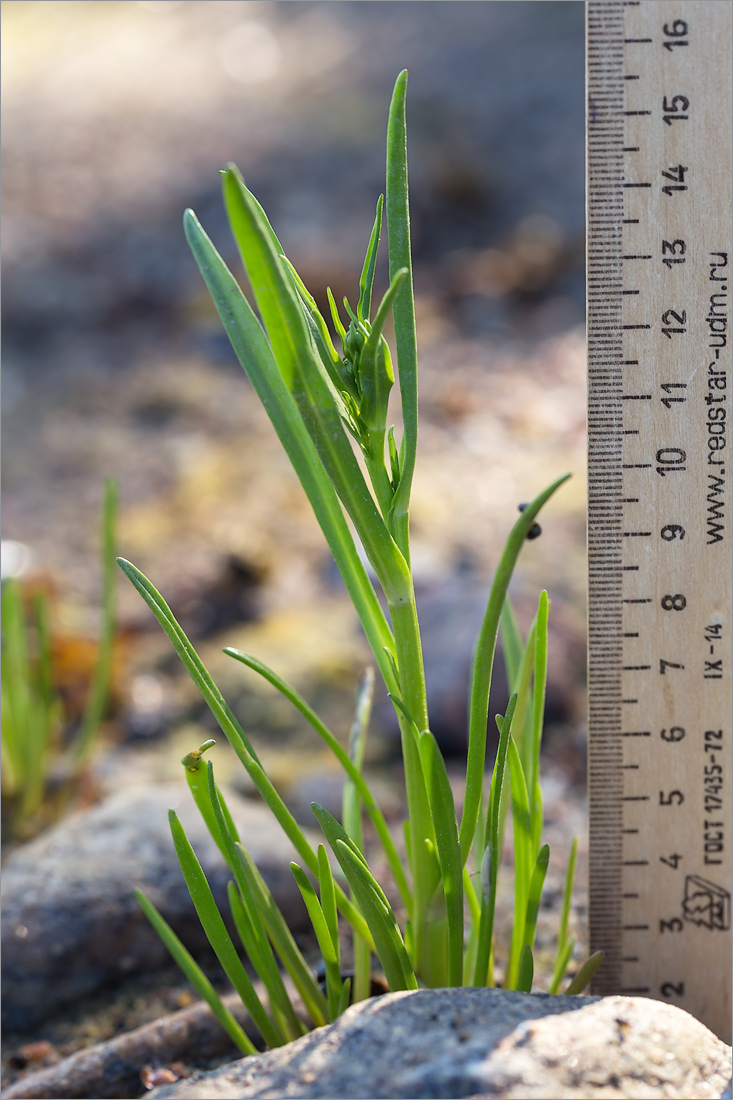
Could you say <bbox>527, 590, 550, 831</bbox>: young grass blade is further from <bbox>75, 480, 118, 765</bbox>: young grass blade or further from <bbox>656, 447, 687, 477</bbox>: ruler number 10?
<bbox>75, 480, 118, 765</bbox>: young grass blade

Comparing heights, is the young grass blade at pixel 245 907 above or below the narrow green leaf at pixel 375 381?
below

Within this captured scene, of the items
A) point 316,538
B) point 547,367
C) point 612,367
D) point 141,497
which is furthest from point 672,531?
point 547,367

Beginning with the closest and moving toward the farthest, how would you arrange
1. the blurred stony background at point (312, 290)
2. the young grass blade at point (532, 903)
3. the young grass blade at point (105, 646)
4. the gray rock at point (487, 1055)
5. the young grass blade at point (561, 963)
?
1. the gray rock at point (487, 1055)
2. the young grass blade at point (532, 903)
3. the young grass blade at point (561, 963)
4. the young grass blade at point (105, 646)
5. the blurred stony background at point (312, 290)

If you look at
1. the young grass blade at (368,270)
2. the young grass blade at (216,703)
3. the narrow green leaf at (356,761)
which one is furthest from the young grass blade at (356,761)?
the young grass blade at (368,270)

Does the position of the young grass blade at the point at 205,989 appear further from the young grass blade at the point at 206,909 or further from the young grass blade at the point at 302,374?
the young grass blade at the point at 302,374

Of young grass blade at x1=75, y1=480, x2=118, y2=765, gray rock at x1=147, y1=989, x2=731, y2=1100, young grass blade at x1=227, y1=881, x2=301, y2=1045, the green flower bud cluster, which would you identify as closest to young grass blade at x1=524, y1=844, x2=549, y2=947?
gray rock at x1=147, y1=989, x2=731, y2=1100

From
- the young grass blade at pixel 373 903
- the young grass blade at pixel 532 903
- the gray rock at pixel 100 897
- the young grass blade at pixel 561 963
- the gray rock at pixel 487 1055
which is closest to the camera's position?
the gray rock at pixel 487 1055

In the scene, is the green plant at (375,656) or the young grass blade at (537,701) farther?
the young grass blade at (537,701)
